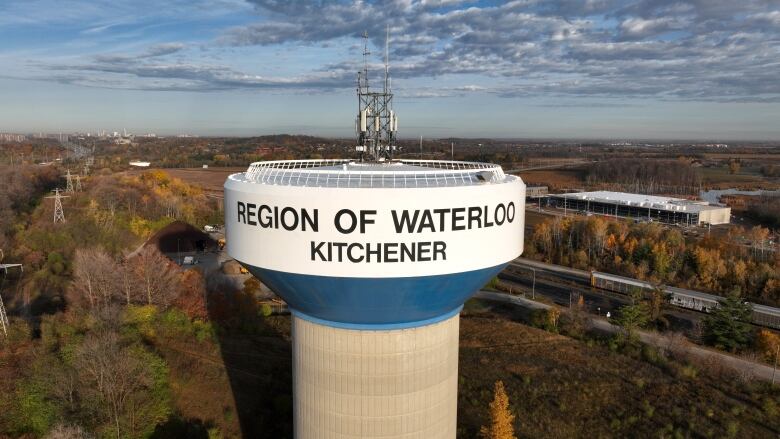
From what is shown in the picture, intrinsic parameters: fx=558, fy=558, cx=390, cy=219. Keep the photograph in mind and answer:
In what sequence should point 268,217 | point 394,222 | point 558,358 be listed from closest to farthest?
point 394,222, point 268,217, point 558,358

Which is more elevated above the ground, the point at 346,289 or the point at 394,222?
the point at 394,222

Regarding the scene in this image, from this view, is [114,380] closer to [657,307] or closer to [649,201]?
[657,307]

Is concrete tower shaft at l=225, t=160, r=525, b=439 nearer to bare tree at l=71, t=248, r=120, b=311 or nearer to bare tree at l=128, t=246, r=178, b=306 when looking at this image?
bare tree at l=128, t=246, r=178, b=306

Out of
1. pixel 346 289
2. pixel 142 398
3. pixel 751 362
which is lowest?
pixel 751 362

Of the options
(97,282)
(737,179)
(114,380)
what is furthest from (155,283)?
(737,179)

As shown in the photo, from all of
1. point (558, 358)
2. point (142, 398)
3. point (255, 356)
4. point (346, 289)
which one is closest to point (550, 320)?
point (558, 358)

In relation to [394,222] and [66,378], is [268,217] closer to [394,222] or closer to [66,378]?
[394,222]

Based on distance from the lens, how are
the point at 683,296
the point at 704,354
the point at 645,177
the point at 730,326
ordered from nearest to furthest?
the point at 704,354, the point at 730,326, the point at 683,296, the point at 645,177

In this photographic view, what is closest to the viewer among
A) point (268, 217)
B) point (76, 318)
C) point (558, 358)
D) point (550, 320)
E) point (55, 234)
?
point (268, 217)
